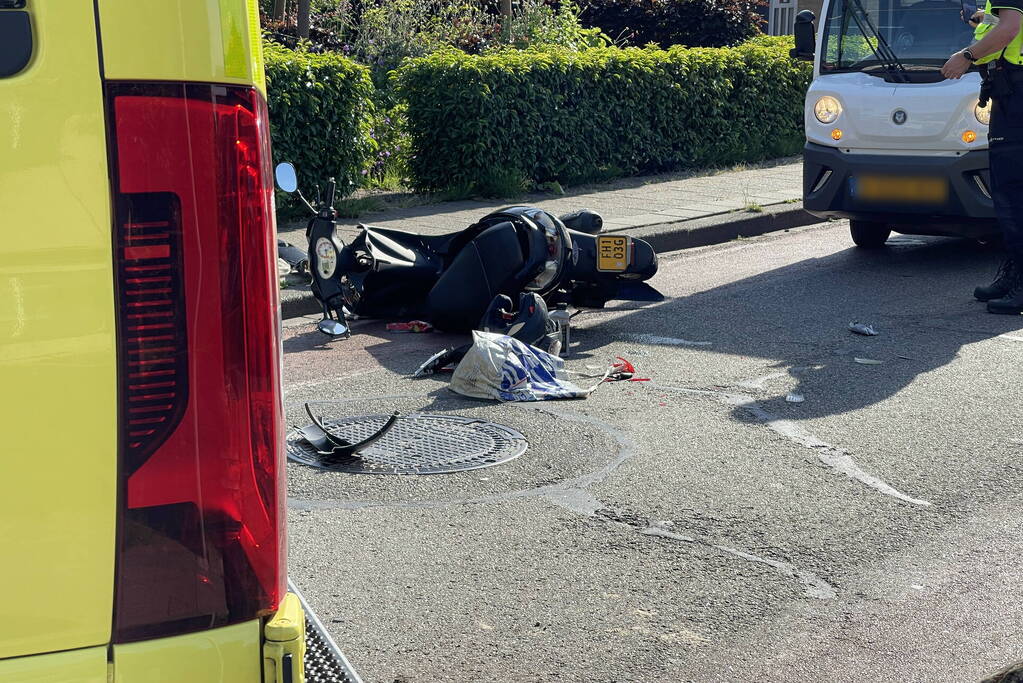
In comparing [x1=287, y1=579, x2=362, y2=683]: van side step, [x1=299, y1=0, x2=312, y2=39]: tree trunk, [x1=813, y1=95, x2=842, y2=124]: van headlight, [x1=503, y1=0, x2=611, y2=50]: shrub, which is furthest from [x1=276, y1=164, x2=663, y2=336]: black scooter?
[x1=299, y1=0, x2=312, y2=39]: tree trunk

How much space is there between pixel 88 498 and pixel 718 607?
7.71 ft

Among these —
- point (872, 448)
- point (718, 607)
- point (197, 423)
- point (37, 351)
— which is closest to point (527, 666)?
point (718, 607)

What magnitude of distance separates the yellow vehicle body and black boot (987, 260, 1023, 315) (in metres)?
6.81

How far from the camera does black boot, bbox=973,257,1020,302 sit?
7.83 m

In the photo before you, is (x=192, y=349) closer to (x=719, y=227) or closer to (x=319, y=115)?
(x=319, y=115)

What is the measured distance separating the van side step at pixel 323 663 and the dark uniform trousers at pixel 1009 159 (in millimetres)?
6534

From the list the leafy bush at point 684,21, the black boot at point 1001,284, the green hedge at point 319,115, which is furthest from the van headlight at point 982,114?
the leafy bush at point 684,21

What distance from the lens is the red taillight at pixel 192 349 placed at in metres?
1.73

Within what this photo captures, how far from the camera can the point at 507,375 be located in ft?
19.7

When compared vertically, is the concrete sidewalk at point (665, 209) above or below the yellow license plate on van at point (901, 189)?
below

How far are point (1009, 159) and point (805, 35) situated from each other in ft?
7.74

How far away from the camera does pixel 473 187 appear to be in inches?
485

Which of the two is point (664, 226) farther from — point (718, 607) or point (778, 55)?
point (718, 607)

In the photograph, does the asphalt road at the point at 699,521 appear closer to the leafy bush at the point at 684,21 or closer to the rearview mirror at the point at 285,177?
the rearview mirror at the point at 285,177
